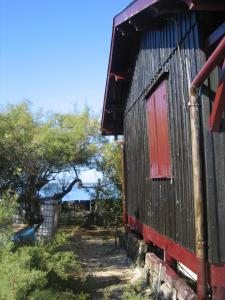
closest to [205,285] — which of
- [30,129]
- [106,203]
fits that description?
[30,129]

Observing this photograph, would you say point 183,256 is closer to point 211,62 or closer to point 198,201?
point 198,201

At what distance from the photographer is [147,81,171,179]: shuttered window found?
708 centimetres

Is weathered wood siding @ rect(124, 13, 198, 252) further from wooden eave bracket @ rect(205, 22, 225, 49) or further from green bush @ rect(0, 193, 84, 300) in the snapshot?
green bush @ rect(0, 193, 84, 300)

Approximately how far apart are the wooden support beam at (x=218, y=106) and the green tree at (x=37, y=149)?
412 inches

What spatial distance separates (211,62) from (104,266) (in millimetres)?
7252

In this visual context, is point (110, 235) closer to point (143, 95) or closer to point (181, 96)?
point (143, 95)

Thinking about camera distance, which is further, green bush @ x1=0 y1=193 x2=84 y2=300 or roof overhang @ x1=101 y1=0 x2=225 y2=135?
roof overhang @ x1=101 y1=0 x2=225 y2=135

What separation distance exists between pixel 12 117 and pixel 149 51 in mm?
8485

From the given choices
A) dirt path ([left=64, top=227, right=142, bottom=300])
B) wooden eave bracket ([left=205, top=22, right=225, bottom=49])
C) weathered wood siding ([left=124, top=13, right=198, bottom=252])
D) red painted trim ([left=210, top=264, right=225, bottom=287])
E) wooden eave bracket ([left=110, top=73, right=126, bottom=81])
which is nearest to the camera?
wooden eave bracket ([left=205, top=22, right=225, bottom=49])

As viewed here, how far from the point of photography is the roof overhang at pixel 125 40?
234 inches

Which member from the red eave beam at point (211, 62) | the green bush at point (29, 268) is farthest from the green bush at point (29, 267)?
the red eave beam at point (211, 62)

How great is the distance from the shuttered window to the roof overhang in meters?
1.27

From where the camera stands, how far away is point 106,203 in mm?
19391

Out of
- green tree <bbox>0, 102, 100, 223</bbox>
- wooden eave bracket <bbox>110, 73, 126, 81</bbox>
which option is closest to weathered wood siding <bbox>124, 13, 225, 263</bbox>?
wooden eave bracket <bbox>110, 73, 126, 81</bbox>
